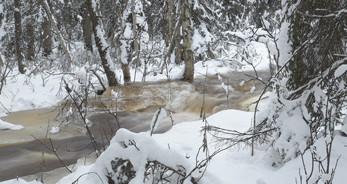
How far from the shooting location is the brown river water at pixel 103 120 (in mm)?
4246

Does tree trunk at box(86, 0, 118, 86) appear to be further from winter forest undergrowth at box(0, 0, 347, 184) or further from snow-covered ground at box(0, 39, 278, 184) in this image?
snow-covered ground at box(0, 39, 278, 184)

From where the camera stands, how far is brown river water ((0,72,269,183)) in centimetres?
425

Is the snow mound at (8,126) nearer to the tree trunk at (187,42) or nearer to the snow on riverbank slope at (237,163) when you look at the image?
the snow on riverbank slope at (237,163)

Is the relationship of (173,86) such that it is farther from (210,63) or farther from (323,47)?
(323,47)

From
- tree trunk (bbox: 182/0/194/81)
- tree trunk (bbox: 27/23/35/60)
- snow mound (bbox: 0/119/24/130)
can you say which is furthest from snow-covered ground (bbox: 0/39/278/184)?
tree trunk (bbox: 27/23/35/60)

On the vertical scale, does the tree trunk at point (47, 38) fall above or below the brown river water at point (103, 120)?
above

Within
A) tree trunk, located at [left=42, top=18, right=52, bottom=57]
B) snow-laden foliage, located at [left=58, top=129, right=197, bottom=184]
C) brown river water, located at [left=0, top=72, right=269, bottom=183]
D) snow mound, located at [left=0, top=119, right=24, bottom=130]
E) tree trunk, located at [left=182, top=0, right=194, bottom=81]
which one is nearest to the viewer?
snow-laden foliage, located at [left=58, top=129, right=197, bottom=184]

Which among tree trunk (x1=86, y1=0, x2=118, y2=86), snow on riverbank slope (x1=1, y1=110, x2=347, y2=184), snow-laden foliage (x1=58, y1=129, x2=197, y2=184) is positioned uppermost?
tree trunk (x1=86, y1=0, x2=118, y2=86)

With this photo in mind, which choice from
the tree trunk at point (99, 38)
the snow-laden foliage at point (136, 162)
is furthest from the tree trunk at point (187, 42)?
the snow-laden foliage at point (136, 162)

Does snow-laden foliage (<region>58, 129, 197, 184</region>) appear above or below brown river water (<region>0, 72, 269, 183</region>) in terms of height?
above

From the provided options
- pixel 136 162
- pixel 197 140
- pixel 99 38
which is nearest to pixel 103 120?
pixel 99 38

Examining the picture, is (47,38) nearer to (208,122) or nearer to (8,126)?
(8,126)

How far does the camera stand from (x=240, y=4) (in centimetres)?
1639

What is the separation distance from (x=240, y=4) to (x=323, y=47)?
15448 millimetres
